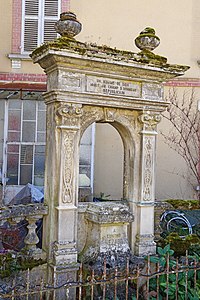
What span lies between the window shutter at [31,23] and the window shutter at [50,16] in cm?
24

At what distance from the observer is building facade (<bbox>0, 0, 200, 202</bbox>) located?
9.39 meters

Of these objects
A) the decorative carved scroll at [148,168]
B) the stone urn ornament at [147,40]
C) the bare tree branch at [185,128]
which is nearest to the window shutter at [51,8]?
the bare tree branch at [185,128]

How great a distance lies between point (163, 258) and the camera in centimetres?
465

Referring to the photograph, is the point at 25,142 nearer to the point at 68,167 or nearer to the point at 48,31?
the point at 48,31

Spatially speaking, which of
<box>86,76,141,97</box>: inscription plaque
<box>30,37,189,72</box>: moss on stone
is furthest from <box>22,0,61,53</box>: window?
<box>86,76,141,97</box>: inscription plaque

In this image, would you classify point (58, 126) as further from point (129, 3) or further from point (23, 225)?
point (129, 3)

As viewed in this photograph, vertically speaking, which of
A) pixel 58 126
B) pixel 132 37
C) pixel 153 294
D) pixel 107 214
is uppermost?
pixel 132 37

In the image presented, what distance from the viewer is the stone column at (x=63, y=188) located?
4.59m

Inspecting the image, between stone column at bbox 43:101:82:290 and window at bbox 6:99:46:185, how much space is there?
472cm

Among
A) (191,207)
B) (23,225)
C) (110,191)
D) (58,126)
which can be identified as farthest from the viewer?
(110,191)

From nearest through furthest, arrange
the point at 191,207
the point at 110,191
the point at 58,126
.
A: the point at 58,126 → the point at 191,207 → the point at 110,191

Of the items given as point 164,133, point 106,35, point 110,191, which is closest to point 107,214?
point 110,191

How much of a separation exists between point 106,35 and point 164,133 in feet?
10.0

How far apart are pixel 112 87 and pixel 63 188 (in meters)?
1.48
